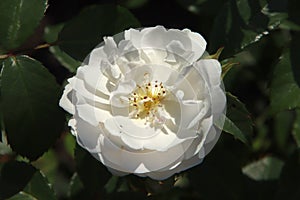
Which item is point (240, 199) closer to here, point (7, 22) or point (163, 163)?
point (163, 163)

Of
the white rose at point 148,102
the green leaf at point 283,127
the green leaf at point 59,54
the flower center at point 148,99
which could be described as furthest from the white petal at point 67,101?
the green leaf at point 283,127

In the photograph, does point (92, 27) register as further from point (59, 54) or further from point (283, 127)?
point (283, 127)

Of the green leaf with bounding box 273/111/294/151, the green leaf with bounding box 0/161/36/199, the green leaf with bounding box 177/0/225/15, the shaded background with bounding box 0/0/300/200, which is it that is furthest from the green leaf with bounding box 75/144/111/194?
the green leaf with bounding box 273/111/294/151

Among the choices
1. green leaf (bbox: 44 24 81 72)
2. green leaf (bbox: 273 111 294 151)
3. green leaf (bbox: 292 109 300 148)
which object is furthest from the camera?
green leaf (bbox: 273 111 294 151)

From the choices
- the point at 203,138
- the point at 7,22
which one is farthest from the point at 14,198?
the point at 203,138

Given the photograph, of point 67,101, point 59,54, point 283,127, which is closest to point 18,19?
point 59,54

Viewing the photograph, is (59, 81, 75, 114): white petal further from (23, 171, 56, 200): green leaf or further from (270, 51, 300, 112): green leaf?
(270, 51, 300, 112): green leaf
